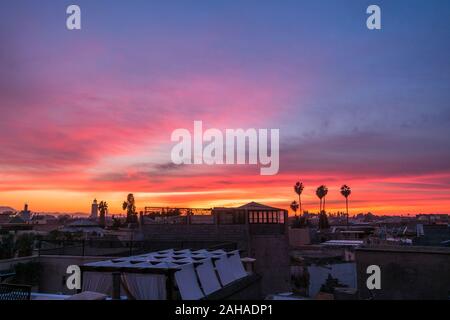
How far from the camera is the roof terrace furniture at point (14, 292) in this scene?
27.3 ft

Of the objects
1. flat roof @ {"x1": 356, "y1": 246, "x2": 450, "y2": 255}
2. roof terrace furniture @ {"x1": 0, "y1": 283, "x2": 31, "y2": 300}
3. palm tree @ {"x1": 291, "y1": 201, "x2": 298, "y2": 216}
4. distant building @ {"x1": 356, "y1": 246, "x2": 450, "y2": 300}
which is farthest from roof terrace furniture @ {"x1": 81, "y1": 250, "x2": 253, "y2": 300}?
palm tree @ {"x1": 291, "y1": 201, "x2": 298, "y2": 216}

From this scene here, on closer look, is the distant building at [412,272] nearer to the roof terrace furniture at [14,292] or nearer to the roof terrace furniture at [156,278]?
the roof terrace furniture at [156,278]

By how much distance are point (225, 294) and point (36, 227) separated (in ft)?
239

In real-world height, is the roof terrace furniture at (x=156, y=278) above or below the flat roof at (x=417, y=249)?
below

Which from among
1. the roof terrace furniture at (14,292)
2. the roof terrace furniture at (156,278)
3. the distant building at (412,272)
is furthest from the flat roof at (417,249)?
the roof terrace furniture at (14,292)

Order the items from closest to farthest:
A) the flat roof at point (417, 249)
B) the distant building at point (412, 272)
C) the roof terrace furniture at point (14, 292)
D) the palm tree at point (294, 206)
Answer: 1. the roof terrace furniture at point (14, 292)
2. the distant building at point (412, 272)
3. the flat roof at point (417, 249)
4. the palm tree at point (294, 206)

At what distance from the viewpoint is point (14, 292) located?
8.61 metres

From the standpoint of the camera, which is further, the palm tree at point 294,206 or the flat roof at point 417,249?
the palm tree at point 294,206

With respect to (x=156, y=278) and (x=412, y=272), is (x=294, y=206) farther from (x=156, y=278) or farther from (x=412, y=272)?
(x=156, y=278)

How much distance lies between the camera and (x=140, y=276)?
1347cm

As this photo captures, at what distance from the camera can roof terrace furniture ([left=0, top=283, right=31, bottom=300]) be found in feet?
27.3

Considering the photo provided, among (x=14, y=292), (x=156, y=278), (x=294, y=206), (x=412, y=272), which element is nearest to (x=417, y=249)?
(x=412, y=272)
